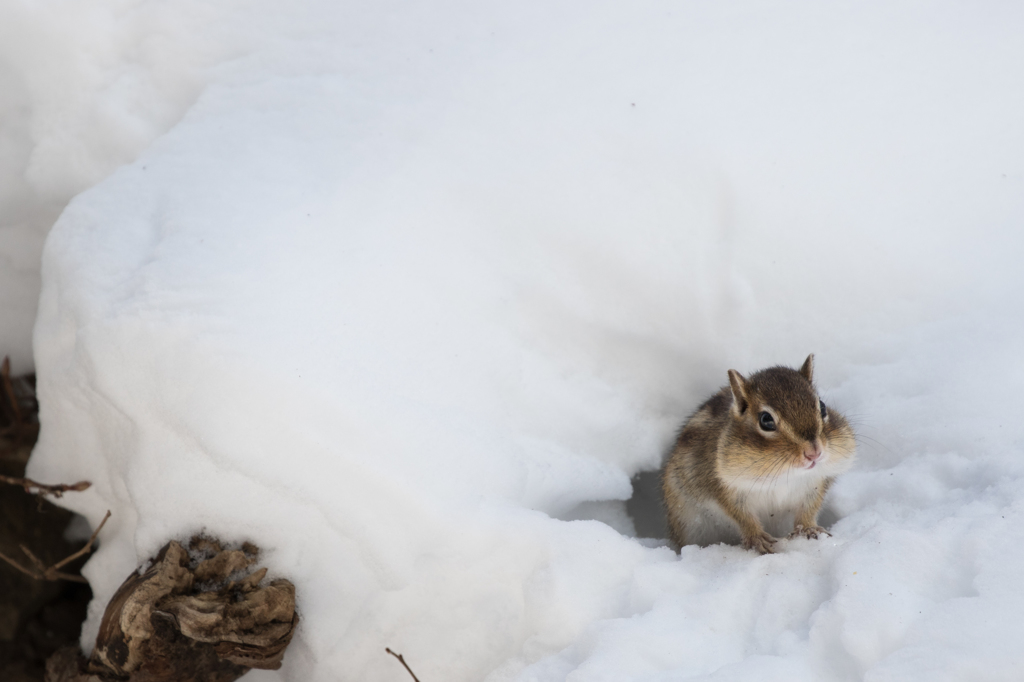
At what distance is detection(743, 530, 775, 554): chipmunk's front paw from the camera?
8.01ft

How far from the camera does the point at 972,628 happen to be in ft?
5.88

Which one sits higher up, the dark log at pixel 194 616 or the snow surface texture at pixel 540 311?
the snow surface texture at pixel 540 311

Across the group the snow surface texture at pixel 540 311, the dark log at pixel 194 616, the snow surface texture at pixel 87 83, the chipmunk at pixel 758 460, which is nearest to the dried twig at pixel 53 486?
the snow surface texture at pixel 540 311

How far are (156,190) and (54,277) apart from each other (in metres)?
0.52

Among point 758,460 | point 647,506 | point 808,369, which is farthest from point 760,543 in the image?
point 647,506

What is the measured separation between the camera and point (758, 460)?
2.33 meters

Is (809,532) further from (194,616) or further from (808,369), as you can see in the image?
(194,616)

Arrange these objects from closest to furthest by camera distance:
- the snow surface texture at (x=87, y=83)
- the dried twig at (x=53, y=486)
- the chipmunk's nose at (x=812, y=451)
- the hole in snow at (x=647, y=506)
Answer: the chipmunk's nose at (x=812, y=451) < the dried twig at (x=53, y=486) < the snow surface texture at (x=87, y=83) < the hole in snow at (x=647, y=506)

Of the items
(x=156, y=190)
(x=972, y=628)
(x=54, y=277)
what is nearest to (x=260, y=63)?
(x=156, y=190)

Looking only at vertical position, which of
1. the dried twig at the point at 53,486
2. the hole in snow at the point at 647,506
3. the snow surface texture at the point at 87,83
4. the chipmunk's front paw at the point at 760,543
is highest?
the snow surface texture at the point at 87,83

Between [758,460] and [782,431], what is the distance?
135 mm

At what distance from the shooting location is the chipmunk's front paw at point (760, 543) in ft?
8.01

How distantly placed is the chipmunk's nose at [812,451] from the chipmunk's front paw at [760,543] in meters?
0.42

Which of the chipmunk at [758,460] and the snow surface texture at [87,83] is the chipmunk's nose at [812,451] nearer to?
the chipmunk at [758,460]
